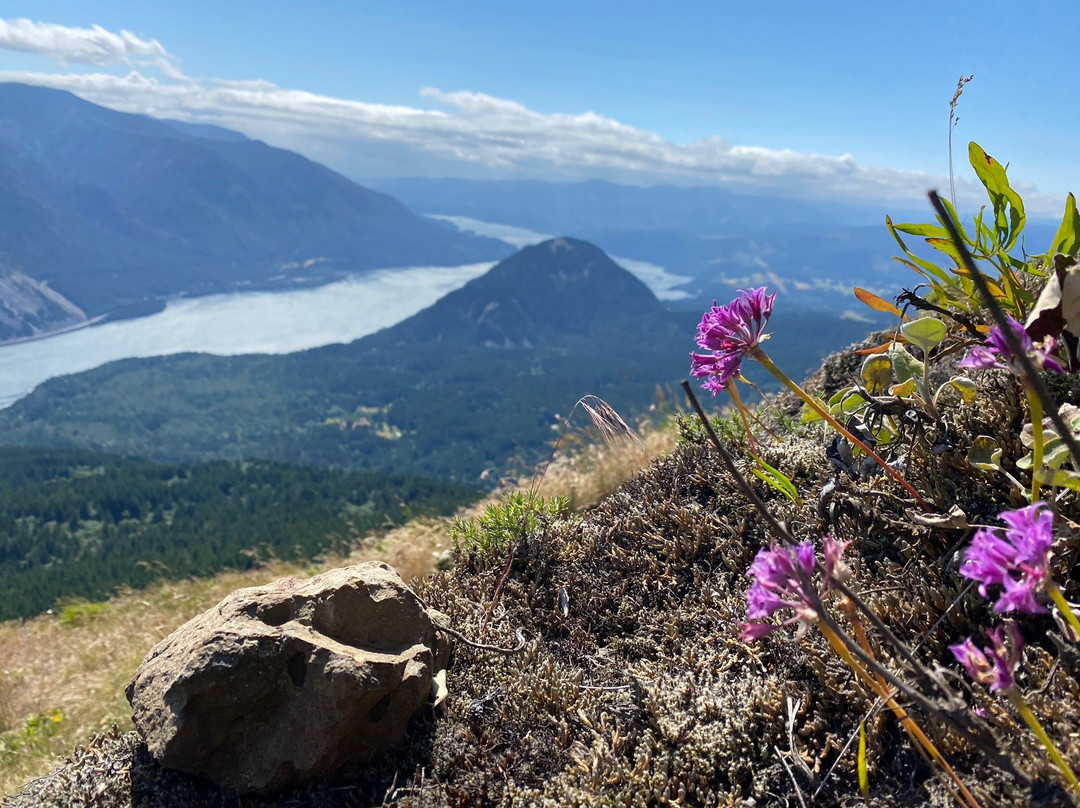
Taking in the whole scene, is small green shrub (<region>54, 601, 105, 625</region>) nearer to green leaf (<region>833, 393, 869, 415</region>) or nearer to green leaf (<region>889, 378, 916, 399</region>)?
green leaf (<region>833, 393, 869, 415</region>)

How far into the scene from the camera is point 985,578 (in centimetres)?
137

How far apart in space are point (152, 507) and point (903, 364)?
104 meters

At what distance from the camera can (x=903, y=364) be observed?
2.81 m

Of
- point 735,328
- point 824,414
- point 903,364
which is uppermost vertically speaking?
point 735,328

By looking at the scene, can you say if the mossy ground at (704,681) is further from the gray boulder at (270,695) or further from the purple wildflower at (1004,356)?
the purple wildflower at (1004,356)

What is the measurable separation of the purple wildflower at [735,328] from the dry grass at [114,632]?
7.89 ft

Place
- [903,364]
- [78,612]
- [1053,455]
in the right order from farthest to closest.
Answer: [78,612]
[903,364]
[1053,455]

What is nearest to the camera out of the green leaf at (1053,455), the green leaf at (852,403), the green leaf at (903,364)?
the green leaf at (1053,455)

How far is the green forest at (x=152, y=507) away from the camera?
62.4 m

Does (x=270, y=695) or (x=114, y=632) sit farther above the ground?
(x=270, y=695)

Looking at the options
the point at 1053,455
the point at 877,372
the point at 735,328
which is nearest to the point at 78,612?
the point at 735,328

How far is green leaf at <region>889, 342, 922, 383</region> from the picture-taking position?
2791 millimetres

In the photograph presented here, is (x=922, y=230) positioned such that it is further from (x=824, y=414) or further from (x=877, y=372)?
(x=824, y=414)

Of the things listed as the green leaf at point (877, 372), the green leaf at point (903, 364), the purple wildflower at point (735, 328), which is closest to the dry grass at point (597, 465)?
the green leaf at point (877, 372)
